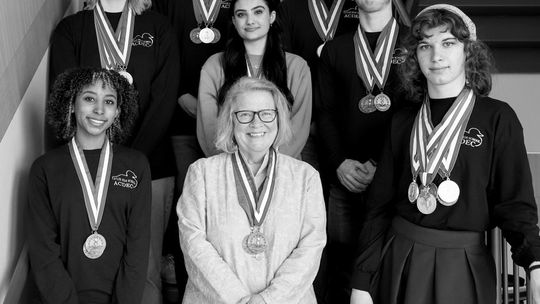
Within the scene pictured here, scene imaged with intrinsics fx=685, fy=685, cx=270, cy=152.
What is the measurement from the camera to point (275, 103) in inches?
126

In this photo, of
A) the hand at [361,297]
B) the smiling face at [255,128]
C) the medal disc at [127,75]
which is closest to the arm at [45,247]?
the medal disc at [127,75]

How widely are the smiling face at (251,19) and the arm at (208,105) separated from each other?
0.74ft

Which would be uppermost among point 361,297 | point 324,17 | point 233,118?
point 324,17

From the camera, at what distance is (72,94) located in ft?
10.8

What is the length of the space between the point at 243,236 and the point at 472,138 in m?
1.09

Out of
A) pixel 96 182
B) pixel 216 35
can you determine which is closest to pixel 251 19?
pixel 216 35

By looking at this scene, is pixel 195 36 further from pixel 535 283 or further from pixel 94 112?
pixel 535 283

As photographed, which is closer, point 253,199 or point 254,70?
point 253,199

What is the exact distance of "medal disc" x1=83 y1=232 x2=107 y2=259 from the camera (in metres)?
3.12

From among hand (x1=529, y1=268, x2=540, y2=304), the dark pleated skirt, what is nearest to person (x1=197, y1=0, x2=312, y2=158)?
the dark pleated skirt

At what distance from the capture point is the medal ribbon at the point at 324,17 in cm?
412

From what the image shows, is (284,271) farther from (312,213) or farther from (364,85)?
(364,85)

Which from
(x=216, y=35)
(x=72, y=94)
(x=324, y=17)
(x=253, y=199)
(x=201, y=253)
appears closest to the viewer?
(x=201, y=253)

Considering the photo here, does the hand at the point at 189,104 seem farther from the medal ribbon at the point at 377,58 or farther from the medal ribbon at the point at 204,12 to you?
the medal ribbon at the point at 377,58
